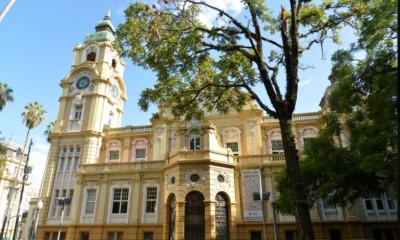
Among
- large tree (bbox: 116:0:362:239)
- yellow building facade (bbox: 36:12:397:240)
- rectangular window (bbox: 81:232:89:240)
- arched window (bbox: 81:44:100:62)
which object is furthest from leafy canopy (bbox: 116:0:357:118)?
arched window (bbox: 81:44:100:62)

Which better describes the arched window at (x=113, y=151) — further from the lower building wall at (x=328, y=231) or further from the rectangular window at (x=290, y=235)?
the rectangular window at (x=290, y=235)

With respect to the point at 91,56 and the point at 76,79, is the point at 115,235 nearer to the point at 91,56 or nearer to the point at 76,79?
the point at 76,79

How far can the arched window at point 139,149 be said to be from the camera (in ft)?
107

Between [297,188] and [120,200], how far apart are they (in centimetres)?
2066

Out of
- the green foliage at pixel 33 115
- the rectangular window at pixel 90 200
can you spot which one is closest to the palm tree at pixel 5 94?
the green foliage at pixel 33 115

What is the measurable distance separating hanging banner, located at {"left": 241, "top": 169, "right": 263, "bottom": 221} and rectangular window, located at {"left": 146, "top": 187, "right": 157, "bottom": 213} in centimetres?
802

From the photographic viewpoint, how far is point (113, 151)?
3325 centimetres

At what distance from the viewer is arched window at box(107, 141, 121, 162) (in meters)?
33.0

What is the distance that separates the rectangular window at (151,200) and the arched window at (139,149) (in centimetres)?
580

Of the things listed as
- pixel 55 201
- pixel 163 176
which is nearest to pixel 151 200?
pixel 163 176

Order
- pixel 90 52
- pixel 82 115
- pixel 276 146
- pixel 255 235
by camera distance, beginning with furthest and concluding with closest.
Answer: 1. pixel 90 52
2. pixel 82 115
3. pixel 276 146
4. pixel 255 235

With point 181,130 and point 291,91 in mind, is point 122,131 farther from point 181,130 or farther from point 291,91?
point 291,91

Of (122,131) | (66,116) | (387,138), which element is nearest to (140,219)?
(122,131)

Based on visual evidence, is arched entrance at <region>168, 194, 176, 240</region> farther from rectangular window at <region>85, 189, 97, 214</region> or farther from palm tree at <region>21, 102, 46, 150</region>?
palm tree at <region>21, 102, 46, 150</region>
